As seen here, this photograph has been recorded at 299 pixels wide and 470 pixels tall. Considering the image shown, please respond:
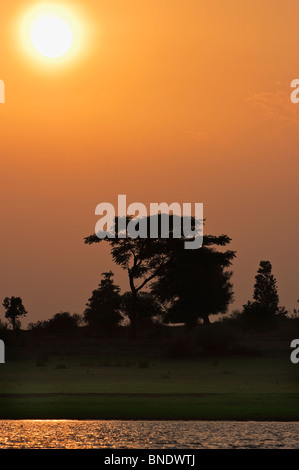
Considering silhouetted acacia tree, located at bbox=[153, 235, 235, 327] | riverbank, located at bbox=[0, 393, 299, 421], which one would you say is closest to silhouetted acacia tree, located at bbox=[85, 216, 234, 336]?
silhouetted acacia tree, located at bbox=[153, 235, 235, 327]

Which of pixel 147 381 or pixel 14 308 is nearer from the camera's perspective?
pixel 147 381

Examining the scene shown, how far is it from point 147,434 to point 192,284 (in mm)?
64882

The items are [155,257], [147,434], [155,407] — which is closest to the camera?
[147,434]

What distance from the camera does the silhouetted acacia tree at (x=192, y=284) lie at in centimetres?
9088

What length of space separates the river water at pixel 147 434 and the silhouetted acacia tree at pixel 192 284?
60502mm

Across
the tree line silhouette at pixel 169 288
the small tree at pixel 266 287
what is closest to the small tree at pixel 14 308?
the tree line silhouette at pixel 169 288

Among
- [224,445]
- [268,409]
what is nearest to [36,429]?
[224,445]

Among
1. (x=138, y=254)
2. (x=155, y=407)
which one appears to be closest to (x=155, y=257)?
(x=138, y=254)

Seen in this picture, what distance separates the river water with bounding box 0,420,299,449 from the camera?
2467 cm

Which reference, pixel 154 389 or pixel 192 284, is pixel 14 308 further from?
pixel 154 389

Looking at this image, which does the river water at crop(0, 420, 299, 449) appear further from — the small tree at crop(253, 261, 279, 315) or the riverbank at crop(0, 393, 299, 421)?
the small tree at crop(253, 261, 279, 315)

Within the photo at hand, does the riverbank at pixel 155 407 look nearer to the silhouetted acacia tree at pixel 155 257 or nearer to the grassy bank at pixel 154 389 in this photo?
the grassy bank at pixel 154 389

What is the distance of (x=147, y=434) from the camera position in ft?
87.9

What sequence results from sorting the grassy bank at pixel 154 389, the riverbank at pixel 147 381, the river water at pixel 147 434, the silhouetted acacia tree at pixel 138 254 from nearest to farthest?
the river water at pixel 147 434, the grassy bank at pixel 154 389, the riverbank at pixel 147 381, the silhouetted acacia tree at pixel 138 254
